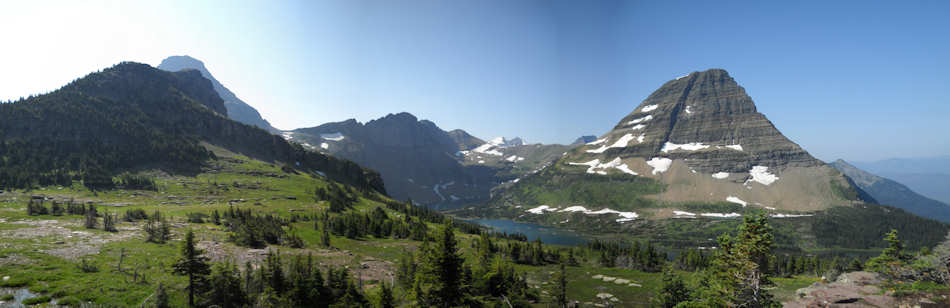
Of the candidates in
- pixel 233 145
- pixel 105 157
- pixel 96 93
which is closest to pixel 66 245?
pixel 105 157

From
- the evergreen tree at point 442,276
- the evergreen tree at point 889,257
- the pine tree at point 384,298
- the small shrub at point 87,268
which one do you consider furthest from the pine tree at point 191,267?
the evergreen tree at point 889,257

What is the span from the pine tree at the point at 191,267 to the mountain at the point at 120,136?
311ft

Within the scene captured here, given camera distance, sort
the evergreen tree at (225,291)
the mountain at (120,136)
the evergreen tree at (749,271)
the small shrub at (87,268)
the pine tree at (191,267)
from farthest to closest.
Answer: the mountain at (120,136)
the small shrub at (87,268)
the evergreen tree at (225,291)
the pine tree at (191,267)
the evergreen tree at (749,271)

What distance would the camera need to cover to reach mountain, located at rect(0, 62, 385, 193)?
95.1 meters

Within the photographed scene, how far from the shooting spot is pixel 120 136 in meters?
127

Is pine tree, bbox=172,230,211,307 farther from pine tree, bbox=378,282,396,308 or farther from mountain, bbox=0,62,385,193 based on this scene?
mountain, bbox=0,62,385,193

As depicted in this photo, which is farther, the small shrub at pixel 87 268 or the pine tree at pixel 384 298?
the small shrub at pixel 87 268

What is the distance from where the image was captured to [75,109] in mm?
126562

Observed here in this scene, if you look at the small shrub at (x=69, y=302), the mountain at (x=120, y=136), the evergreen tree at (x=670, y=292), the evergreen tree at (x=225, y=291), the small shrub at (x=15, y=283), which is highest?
the mountain at (x=120, y=136)

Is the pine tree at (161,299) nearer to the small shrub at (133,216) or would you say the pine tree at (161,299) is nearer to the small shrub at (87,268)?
the small shrub at (87,268)

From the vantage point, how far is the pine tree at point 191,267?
2480cm

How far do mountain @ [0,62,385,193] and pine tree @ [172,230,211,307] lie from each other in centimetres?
9491

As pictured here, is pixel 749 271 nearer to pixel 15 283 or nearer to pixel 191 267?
pixel 191 267

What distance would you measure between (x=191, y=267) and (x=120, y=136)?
158 m
